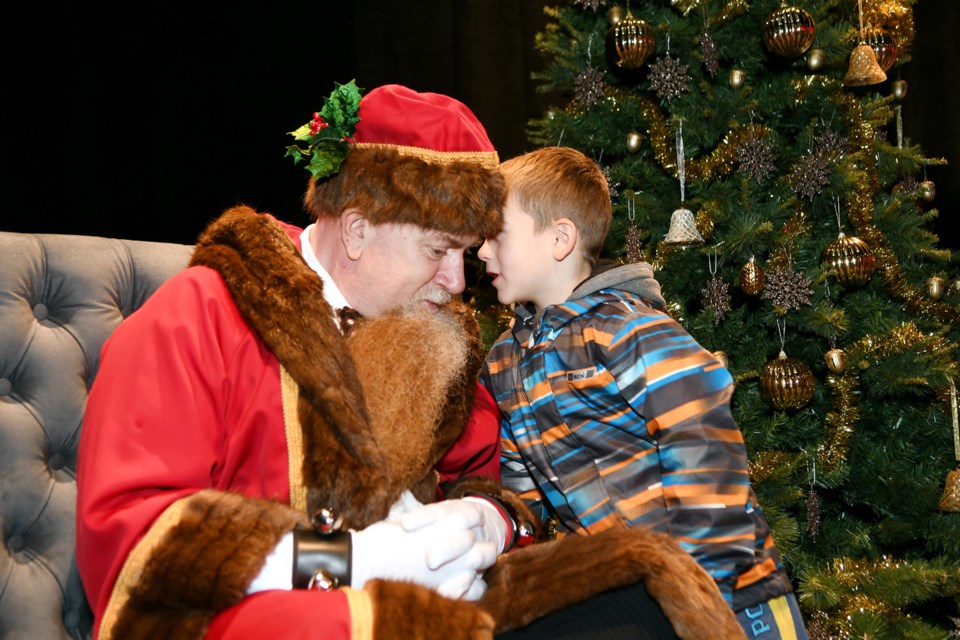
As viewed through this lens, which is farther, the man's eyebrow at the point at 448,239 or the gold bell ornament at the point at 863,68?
the gold bell ornament at the point at 863,68

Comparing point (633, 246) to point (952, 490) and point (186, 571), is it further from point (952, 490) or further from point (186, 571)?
point (186, 571)

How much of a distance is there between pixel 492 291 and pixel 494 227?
1183 millimetres

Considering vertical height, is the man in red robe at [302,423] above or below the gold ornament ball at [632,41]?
below

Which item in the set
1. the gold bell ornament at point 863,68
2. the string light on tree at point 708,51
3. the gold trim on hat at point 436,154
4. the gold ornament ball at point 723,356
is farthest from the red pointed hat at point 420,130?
the gold bell ornament at point 863,68

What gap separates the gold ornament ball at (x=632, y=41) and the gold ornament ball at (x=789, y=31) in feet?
1.22

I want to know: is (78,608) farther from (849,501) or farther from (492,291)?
(849,501)

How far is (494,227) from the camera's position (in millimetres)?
1873

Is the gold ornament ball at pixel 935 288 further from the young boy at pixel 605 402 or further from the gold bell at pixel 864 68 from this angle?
the young boy at pixel 605 402

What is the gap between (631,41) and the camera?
8.86 feet

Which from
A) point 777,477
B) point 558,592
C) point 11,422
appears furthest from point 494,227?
point 777,477

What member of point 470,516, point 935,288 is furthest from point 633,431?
point 935,288

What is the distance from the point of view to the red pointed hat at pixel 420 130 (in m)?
1.78

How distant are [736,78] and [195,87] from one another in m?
1.97

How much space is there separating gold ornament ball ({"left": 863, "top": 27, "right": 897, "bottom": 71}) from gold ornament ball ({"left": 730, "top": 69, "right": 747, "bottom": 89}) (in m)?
0.68
